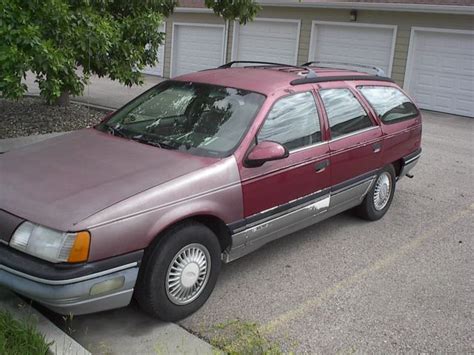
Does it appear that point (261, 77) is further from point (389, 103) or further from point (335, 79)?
point (389, 103)

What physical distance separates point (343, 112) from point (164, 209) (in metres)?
2.36

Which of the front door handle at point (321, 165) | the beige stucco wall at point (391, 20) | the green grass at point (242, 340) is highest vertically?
the beige stucco wall at point (391, 20)

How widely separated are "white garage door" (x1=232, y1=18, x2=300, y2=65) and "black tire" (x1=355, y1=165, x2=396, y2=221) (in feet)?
35.9

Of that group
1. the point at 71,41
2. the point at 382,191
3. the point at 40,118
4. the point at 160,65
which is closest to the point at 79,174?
the point at 71,41

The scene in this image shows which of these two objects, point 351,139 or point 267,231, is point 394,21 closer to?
point 351,139

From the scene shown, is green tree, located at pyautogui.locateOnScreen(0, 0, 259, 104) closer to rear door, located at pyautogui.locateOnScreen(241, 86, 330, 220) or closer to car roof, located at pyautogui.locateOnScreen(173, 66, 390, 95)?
car roof, located at pyautogui.locateOnScreen(173, 66, 390, 95)

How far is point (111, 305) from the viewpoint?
3.20 meters

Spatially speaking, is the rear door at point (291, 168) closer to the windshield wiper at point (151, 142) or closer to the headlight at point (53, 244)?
the windshield wiper at point (151, 142)

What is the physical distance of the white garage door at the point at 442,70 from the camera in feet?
44.1

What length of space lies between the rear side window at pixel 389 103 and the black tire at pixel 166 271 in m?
2.69

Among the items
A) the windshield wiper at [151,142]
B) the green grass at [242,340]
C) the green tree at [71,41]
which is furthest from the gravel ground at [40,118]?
the green grass at [242,340]

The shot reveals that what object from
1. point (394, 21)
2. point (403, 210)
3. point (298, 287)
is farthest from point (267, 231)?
point (394, 21)

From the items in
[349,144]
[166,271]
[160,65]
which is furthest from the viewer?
[160,65]

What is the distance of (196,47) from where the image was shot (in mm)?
18703
